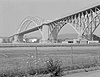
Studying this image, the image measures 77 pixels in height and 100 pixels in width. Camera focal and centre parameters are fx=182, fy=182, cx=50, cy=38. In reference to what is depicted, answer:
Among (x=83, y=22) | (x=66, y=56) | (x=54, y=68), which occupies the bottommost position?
(x=66, y=56)

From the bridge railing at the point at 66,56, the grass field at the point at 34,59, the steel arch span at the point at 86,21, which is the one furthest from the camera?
the steel arch span at the point at 86,21

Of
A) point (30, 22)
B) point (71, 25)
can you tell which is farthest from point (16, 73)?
point (30, 22)

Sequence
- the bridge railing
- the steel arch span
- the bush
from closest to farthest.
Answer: the bush → the bridge railing → the steel arch span

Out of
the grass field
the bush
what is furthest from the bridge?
the bush

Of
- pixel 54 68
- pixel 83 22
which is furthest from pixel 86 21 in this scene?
pixel 54 68

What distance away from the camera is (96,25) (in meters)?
58.4

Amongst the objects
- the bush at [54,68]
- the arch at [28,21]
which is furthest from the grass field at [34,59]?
the arch at [28,21]

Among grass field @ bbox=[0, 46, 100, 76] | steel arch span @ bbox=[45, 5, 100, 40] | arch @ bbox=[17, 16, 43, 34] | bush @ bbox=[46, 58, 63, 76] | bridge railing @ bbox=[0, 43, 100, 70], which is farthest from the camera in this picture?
arch @ bbox=[17, 16, 43, 34]

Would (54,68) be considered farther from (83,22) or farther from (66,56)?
(83,22)

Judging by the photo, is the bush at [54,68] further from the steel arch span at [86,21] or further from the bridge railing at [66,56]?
the steel arch span at [86,21]

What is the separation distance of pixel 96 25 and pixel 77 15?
1054 centimetres

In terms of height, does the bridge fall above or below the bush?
above

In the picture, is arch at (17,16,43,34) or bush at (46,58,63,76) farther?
arch at (17,16,43,34)

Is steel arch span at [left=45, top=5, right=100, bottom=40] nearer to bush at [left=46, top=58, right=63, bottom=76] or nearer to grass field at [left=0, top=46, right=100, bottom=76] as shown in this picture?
grass field at [left=0, top=46, right=100, bottom=76]
